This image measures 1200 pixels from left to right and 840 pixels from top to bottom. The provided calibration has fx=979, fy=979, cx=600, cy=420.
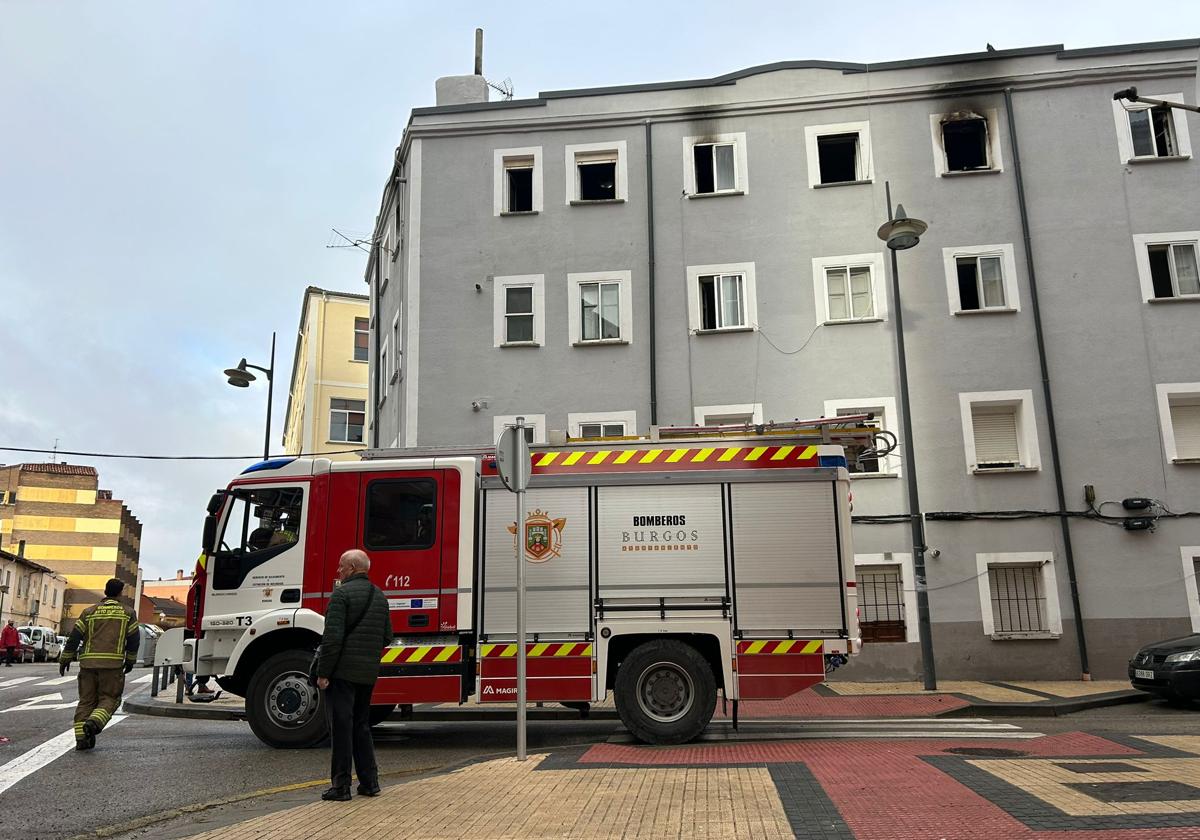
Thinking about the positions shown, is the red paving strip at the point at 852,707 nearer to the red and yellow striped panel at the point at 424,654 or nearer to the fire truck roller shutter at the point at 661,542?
the fire truck roller shutter at the point at 661,542

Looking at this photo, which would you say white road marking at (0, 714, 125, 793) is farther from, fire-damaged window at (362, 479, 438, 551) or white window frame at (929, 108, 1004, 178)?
white window frame at (929, 108, 1004, 178)

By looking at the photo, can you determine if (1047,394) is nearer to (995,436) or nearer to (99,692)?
(995,436)

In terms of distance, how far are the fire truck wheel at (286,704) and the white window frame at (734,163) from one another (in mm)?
13808

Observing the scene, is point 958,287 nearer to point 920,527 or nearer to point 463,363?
point 920,527

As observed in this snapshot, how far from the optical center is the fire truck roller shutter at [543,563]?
1044 cm

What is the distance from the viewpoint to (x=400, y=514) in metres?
10.8

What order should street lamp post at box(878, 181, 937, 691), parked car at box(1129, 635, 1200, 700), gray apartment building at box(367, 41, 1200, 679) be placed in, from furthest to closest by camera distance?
gray apartment building at box(367, 41, 1200, 679) → street lamp post at box(878, 181, 937, 691) → parked car at box(1129, 635, 1200, 700)

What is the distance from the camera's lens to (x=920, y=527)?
1653cm

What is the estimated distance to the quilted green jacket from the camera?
7.02 metres

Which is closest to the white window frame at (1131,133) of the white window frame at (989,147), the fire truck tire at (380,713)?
the white window frame at (989,147)

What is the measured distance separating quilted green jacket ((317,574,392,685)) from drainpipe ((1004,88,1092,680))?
15042mm

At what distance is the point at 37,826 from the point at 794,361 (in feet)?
51.5

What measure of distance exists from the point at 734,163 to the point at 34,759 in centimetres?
1675

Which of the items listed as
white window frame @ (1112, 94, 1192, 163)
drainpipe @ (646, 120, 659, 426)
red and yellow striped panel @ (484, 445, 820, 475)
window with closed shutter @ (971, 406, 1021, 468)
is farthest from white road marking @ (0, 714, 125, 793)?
white window frame @ (1112, 94, 1192, 163)
